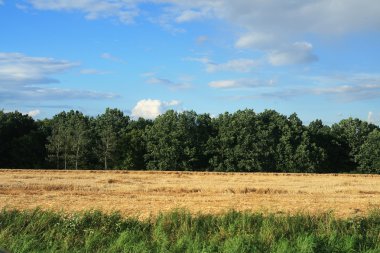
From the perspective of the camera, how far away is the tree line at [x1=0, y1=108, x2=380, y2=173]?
61.1 m

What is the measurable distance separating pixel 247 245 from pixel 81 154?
172 ft

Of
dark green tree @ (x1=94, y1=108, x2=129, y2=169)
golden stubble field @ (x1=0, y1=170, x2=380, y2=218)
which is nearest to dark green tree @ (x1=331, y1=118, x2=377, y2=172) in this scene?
dark green tree @ (x1=94, y1=108, x2=129, y2=169)

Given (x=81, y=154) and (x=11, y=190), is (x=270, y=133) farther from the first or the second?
(x=11, y=190)

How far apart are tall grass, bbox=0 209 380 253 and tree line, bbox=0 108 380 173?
47895mm

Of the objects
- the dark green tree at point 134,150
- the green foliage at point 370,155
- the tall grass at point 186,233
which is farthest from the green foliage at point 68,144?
the tall grass at point 186,233

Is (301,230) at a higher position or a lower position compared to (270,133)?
lower

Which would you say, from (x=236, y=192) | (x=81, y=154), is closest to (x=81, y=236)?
(x=236, y=192)

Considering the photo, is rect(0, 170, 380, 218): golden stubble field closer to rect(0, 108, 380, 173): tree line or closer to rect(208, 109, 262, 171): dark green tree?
rect(0, 108, 380, 173): tree line

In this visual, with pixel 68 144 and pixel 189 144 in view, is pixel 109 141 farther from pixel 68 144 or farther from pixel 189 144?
pixel 189 144

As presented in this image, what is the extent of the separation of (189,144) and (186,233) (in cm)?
5262

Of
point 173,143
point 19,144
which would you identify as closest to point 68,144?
point 19,144

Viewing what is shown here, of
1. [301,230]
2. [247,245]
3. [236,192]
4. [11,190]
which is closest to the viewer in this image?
[247,245]

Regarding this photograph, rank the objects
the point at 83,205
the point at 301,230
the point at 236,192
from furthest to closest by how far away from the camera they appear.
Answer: the point at 236,192 → the point at 83,205 → the point at 301,230

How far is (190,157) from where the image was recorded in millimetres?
63906
